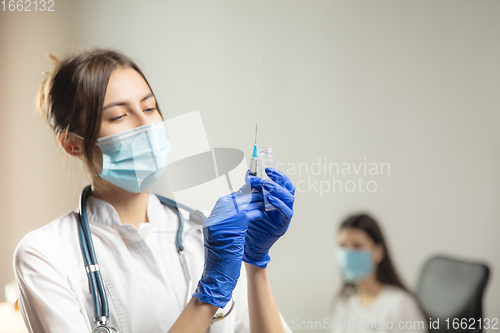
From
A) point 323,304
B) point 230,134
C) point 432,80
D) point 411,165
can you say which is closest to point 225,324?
point 230,134

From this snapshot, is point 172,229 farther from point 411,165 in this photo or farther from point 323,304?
point 411,165

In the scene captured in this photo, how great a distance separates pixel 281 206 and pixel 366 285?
1.19 meters

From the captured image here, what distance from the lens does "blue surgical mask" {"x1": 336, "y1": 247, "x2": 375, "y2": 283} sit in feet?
5.46

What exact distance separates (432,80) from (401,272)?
3.11 ft

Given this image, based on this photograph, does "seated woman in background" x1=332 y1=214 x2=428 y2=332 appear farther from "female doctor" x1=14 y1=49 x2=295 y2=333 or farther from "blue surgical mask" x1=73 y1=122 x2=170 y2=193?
"blue surgical mask" x1=73 y1=122 x2=170 y2=193

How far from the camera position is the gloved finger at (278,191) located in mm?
728

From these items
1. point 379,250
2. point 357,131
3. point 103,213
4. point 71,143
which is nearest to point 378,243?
point 379,250

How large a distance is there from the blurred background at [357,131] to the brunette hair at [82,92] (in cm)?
65

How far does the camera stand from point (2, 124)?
1.58 meters

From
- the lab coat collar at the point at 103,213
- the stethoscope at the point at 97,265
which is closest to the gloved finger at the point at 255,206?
the stethoscope at the point at 97,265

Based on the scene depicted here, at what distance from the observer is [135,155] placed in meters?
0.86

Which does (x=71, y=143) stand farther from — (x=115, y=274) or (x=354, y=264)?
(x=354, y=264)

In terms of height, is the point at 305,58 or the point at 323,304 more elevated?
the point at 305,58

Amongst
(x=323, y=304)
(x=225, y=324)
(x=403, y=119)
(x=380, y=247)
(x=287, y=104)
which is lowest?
(x=323, y=304)
